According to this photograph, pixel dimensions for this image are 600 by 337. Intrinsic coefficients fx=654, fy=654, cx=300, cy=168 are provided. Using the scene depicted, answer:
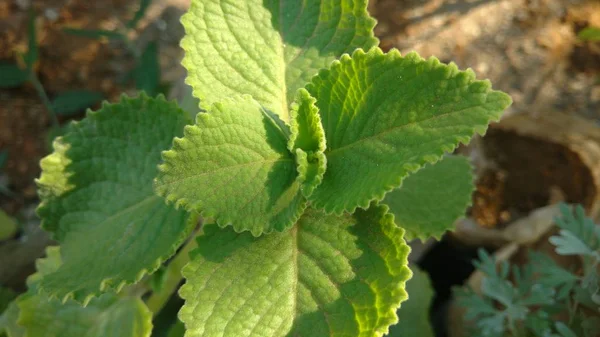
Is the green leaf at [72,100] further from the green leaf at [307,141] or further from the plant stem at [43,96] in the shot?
the green leaf at [307,141]

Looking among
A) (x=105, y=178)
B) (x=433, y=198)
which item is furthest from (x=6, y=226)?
(x=433, y=198)

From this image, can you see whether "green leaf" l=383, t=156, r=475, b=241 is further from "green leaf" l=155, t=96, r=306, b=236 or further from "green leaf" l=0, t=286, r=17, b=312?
"green leaf" l=0, t=286, r=17, b=312

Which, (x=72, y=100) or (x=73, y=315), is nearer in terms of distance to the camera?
(x=73, y=315)

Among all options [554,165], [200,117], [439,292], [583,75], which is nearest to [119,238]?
[200,117]

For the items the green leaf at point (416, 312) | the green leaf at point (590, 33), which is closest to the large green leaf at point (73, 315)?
the green leaf at point (416, 312)

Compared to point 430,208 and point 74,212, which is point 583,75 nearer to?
point 430,208

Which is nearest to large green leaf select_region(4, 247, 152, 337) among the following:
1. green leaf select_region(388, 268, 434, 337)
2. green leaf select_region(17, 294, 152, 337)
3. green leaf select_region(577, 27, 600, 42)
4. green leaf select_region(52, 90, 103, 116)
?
green leaf select_region(17, 294, 152, 337)

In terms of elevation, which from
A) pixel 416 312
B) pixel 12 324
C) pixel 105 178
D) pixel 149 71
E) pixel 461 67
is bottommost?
pixel 416 312

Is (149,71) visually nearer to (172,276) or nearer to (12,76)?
(12,76)
